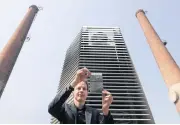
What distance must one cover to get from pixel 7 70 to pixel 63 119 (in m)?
15.2

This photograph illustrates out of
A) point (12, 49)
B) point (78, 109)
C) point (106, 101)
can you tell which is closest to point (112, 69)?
point (12, 49)

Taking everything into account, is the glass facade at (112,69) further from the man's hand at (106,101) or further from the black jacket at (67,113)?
the man's hand at (106,101)

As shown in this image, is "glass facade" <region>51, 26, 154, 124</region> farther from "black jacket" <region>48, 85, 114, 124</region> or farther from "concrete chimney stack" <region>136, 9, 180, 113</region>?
"black jacket" <region>48, 85, 114, 124</region>

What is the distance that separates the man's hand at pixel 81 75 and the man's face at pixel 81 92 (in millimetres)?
40

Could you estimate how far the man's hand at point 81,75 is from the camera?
2242 mm

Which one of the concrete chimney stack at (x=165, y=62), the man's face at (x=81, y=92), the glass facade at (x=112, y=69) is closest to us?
the man's face at (x=81, y=92)

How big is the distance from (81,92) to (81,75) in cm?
18

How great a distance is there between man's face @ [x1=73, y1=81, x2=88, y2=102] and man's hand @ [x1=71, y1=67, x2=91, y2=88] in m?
0.04

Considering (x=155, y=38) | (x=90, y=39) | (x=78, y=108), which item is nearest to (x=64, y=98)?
(x=78, y=108)

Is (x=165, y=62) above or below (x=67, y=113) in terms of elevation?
above

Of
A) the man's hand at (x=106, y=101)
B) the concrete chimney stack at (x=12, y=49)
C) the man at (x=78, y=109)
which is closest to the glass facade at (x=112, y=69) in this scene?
the concrete chimney stack at (x=12, y=49)

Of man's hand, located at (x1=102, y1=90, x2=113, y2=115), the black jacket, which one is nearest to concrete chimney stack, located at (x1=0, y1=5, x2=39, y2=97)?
the black jacket

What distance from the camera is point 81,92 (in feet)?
7.43

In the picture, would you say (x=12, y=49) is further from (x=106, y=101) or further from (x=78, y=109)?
(x=106, y=101)
